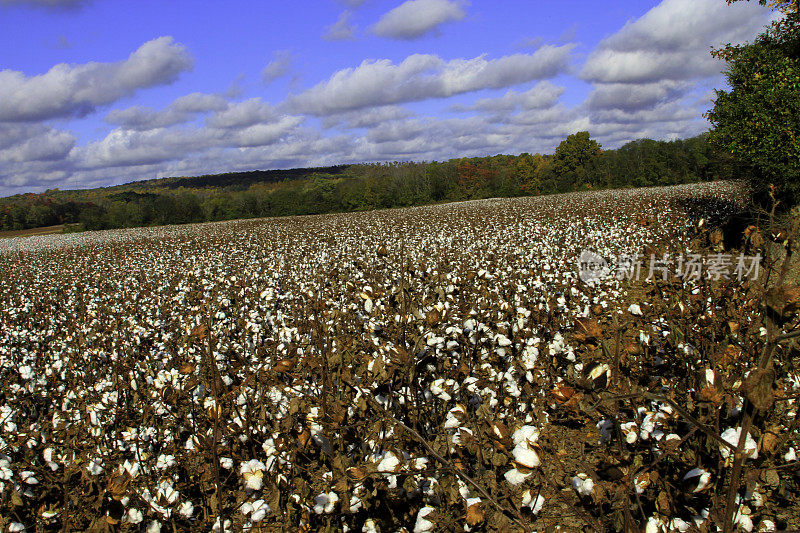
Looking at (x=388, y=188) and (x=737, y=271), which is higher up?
(x=388, y=188)

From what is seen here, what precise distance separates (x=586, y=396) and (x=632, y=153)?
299 ft

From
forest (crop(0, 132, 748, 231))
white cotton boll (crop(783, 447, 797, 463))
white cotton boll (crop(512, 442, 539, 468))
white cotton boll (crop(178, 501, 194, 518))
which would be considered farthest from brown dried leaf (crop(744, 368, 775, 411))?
forest (crop(0, 132, 748, 231))

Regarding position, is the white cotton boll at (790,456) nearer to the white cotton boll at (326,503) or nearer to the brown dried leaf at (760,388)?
the brown dried leaf at (760,388)

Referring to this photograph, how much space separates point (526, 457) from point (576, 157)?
303 feet

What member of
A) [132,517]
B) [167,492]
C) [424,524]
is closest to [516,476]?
[424,524]

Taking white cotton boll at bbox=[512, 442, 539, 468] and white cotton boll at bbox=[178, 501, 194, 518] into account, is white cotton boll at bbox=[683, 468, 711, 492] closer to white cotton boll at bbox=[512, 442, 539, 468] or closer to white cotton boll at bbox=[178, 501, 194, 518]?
white cotton boll at bbox=[512, 442, 539, 468]

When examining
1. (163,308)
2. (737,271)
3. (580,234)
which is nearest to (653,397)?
(737,271)

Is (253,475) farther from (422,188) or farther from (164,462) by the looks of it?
(422,188)

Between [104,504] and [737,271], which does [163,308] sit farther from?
[737,271]

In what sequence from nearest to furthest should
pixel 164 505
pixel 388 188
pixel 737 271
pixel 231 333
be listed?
pixel 164 505 → pixel 737 271 → pixel 231 333 → pixel 388 188

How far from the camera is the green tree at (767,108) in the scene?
1097 centimetres

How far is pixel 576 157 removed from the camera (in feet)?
280

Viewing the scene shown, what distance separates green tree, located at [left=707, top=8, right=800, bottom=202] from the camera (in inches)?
432

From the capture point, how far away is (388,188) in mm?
Result: 76938
